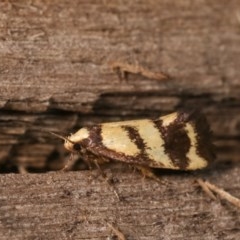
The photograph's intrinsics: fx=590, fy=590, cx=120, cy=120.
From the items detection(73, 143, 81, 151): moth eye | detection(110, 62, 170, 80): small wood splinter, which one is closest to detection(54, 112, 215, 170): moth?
detection(73, 143, 81, 151): moth eye

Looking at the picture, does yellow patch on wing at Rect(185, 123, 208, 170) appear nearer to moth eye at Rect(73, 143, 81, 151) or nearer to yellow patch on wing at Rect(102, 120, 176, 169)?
yellow patch on wing at Rect(102, 120, 176, 169)

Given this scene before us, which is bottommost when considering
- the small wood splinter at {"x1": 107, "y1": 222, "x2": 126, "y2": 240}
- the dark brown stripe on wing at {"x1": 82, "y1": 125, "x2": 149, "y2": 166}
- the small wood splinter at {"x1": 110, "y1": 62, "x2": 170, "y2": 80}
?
the small wood splinter at {"x1": 107, "y1": 222, "x2": 126, "y2": 240}

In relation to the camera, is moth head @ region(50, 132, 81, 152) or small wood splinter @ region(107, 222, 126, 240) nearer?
small wood splinter @ region(107, 222, 126, 240)

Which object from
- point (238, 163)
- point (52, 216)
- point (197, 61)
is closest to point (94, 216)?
point (52, 216)

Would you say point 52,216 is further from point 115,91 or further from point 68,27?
point 68,27

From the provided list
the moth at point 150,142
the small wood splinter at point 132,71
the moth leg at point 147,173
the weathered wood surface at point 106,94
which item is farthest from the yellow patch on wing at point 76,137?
the small wood splinter at point 132,71

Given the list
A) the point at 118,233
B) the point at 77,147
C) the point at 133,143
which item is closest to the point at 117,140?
the point at 133,143

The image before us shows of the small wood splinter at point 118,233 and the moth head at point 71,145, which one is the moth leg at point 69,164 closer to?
the moth head at point 71,145
